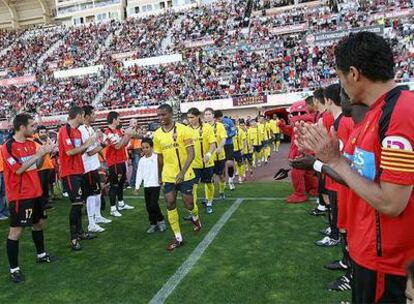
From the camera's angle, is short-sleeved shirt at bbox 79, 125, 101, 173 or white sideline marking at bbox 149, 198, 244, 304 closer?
white sideline marking at bbox 149, 198, 244, 304

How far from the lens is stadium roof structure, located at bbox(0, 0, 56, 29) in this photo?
55031 mm

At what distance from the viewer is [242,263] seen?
5.61 metres

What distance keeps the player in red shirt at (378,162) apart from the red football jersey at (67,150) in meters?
5.62

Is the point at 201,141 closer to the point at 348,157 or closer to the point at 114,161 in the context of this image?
the point at 114,161

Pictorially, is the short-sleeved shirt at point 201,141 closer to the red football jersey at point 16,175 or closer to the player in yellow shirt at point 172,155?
the player in yellow shirt at point 172,155

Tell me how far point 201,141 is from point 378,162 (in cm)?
693

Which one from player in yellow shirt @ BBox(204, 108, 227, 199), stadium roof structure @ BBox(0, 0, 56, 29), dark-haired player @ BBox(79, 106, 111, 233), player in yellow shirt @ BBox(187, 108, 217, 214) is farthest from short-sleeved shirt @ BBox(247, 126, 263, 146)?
stadium roof structure @ BBox(0, 0, 56, 29)

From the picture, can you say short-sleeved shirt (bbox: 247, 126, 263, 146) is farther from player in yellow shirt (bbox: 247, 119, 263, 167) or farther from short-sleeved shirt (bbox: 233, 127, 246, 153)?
short-sleeved shirt (bbox: 233, 127, 246, 153)

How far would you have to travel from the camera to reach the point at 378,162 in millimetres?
1997

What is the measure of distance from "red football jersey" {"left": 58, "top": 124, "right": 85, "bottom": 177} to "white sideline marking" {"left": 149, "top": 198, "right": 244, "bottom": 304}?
258 centimetres

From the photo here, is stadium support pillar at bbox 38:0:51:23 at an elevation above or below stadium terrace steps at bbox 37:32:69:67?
above

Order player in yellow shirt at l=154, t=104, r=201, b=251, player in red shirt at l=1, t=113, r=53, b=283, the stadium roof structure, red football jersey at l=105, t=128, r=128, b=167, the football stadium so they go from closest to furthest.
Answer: the football stadium
player in red shirt at l=1, t=113, r=53, b=283
player in yellow shirt at l=154, t=104, r=201, b=251
red football jersey at l=105, t=128, r=128, b=167
the stadium roof structure

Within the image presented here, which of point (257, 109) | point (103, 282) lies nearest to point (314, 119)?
point (103, 282)

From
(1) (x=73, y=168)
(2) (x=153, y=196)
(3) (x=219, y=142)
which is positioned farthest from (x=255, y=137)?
(1) (x=73, y=168)
